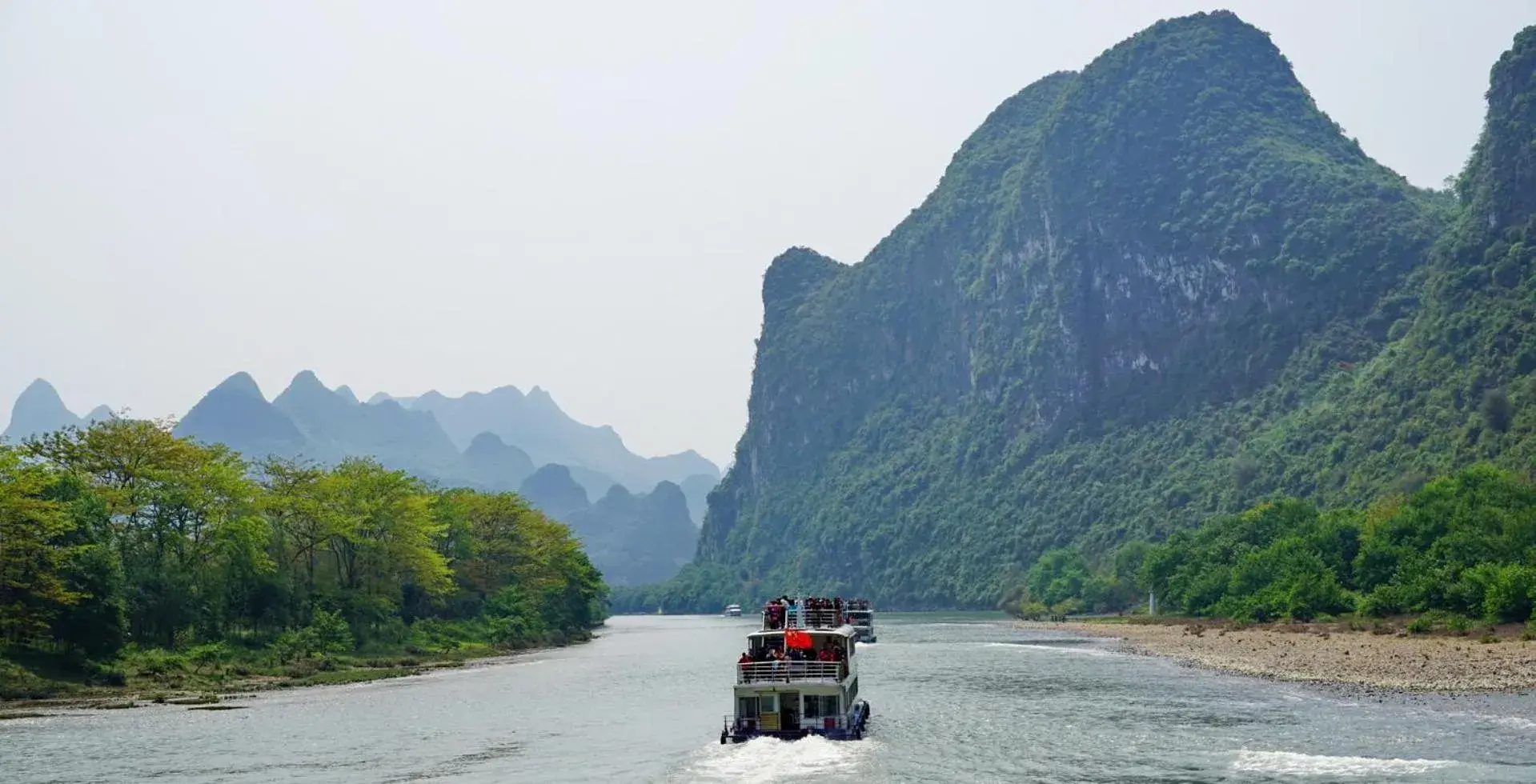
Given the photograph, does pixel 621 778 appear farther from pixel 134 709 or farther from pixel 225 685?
pixel 225 685

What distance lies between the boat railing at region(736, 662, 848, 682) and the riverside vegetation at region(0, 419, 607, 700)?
3640 centimetres

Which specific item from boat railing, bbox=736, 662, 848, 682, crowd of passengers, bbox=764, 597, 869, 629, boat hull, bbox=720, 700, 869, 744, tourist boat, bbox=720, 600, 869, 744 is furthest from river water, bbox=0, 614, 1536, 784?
crowd of passengers, bbox=764, 597, 869, 629

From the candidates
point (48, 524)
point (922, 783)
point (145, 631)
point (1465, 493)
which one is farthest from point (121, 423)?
point (1465, 493)

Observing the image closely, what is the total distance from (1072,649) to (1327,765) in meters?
64.3

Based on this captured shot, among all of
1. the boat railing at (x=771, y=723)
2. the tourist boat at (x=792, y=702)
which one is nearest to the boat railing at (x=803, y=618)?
the tourist boat at (x=792, y=702)

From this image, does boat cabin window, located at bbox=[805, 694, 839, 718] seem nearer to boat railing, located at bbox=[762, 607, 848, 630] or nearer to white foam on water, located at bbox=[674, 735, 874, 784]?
white foam on water, located at bbox=[674, 735, 874, 784]

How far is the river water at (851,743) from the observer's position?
41219mm

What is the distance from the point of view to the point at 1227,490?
19400 cm

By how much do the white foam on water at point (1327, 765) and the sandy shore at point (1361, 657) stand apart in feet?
59.2

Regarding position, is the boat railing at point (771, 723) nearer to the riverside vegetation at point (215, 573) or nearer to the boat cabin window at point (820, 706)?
the boat cabin window at point (820, 706)

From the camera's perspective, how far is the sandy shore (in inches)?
2270

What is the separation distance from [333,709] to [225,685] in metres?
13.3

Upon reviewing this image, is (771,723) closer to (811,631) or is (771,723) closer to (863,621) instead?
(811,631)

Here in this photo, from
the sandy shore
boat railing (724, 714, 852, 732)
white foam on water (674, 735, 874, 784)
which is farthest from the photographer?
the sandy shore
